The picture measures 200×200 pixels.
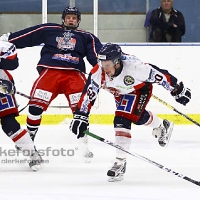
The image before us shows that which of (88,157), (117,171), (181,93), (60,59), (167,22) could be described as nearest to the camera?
(117,171)

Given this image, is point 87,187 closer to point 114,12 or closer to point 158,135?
point 158,135

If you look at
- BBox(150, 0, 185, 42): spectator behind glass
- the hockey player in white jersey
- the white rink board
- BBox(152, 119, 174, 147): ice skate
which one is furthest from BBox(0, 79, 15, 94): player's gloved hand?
BBox(150, 0, 185, 42): spectator behind glass

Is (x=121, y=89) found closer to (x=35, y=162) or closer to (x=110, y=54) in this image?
(x=110, y=54)

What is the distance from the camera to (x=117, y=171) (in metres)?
4.23

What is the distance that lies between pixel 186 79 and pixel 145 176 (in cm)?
263

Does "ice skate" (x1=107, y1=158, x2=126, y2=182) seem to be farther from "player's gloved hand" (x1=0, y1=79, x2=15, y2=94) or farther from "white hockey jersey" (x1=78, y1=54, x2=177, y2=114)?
"player's gloved hand" (x1=0, y1=79, x2=15, y2=94)

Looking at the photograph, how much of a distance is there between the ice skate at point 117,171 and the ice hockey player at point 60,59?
0.71 m

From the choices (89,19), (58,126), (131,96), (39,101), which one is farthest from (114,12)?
(131,96)

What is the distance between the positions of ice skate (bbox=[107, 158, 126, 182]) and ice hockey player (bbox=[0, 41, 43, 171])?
561 millimetres

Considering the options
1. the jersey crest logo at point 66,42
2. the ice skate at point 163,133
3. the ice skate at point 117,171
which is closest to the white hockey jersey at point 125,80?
the ice skate at point 117,171

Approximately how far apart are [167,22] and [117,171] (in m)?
3.14

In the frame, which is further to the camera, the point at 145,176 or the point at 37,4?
the point at 37,4

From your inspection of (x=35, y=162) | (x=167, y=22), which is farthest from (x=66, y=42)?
(x=167, y=22)

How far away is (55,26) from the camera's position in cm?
527
